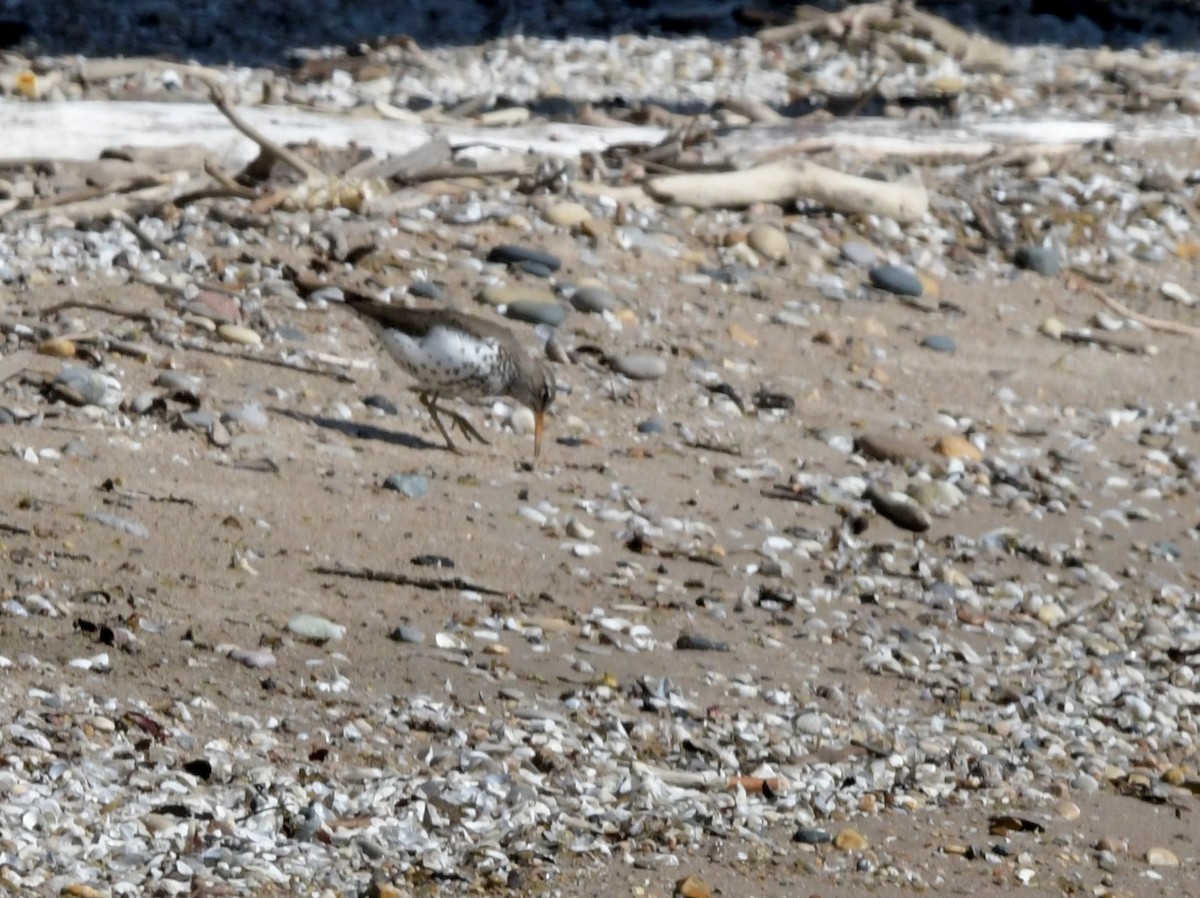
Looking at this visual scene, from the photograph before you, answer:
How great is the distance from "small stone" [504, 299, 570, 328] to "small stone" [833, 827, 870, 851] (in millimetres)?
4161

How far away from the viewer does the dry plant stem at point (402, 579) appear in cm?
584

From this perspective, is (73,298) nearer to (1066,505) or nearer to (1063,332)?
(1066,505)

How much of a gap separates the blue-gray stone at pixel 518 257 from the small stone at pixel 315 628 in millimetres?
3762

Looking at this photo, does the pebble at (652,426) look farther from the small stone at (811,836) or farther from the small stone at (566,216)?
the small stone at (811,836)

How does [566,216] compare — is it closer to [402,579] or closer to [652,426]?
[652,426]

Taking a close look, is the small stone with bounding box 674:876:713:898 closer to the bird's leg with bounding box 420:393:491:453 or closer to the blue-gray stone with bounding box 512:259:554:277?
the bird's leg with bounding box 420:393:491:453

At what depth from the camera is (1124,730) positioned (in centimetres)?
560

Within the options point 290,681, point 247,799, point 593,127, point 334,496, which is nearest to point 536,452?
point 334,496

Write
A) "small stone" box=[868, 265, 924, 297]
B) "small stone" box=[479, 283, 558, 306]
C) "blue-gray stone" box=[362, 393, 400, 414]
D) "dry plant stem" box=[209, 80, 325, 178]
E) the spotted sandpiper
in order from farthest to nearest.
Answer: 1. "small stone" box=[868, 265, 924, 297]
2. "dry plant stem" box=[209, 80, 325, 178]
3. "small stone" box=[479, 283, 558, 306]
4. "blue-gray stone" box=[362, 393, 400, 414]
5. the spotted sandpiper

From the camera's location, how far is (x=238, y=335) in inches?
302

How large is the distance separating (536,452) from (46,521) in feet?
6.40

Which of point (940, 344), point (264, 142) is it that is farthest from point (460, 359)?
point (940, 344)

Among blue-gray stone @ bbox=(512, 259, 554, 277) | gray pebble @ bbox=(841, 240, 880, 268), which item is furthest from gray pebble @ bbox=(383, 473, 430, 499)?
gray pebble @ bbox=(841, 240, 880, 268)

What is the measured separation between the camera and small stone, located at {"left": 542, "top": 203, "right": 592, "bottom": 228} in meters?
9.41
